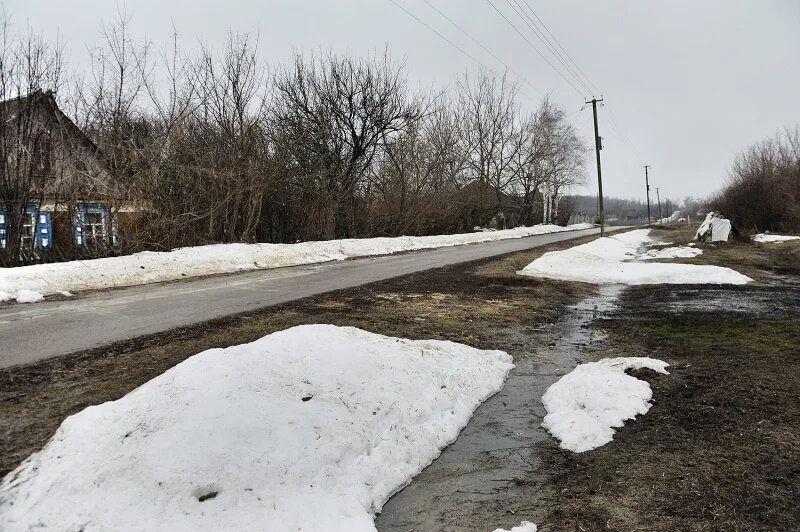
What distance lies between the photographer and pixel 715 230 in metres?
26.9

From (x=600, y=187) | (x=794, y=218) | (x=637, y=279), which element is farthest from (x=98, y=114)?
(x=794, y=218)

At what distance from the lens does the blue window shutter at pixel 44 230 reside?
1305cm

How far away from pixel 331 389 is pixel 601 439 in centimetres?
216

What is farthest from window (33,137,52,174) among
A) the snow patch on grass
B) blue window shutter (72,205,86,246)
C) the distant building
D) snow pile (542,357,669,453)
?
snow pile (542,357,669,453)

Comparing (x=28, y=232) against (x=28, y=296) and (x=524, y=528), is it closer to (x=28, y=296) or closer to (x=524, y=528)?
(x=28, y=296)

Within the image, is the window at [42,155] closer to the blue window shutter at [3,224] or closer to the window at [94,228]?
the blue window shutter at [3,224]

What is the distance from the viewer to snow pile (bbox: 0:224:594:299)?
10.2 m

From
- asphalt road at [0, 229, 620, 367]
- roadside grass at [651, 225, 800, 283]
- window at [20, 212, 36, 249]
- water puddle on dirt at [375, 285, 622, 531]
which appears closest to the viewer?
water puddle on dirt at [375, 285, 622, 531]

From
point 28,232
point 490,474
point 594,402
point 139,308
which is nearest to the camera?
point 490,474

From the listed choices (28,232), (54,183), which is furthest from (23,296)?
(54,183)

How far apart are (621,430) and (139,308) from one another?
766 centimetres

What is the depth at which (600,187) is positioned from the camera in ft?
118

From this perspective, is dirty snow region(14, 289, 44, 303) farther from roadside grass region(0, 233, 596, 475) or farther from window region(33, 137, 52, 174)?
window region(33, 137, 52, 174)

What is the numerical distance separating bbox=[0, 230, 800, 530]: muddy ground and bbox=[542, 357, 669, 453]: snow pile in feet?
0.37
